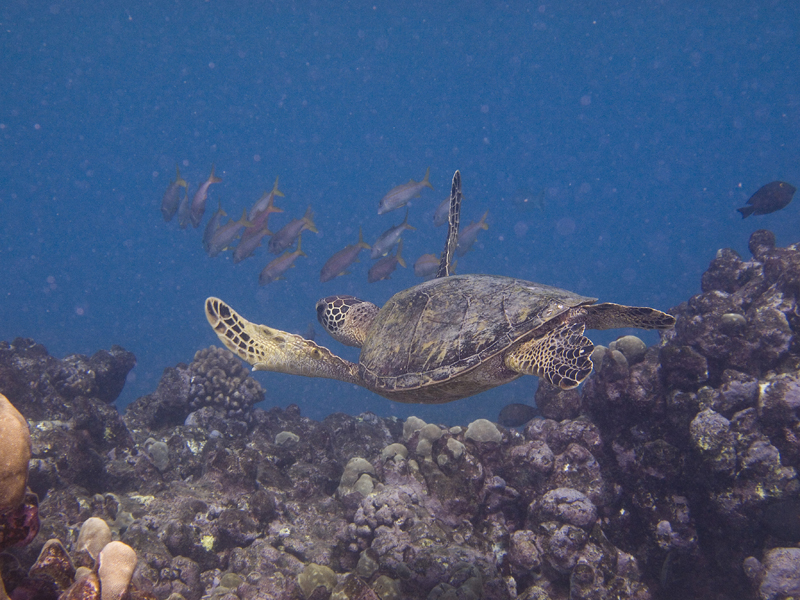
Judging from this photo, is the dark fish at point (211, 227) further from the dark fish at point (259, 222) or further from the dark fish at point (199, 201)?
the dark fish at point (259, 222)

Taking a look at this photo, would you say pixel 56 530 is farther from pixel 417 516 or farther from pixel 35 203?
pixel 35 203

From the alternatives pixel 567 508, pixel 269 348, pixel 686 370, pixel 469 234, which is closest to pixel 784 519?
pixel 686 370

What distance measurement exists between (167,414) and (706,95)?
329ft

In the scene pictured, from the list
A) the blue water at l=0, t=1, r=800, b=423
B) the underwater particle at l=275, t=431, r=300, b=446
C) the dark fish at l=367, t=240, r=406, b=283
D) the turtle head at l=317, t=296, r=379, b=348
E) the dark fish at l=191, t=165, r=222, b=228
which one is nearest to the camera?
the turtle head at l=317, t=296, r=379, b=348

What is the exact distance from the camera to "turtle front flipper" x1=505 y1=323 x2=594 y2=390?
9.43ft

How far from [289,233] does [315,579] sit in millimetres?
8753

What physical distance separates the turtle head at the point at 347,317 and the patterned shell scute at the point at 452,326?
0.72 metres

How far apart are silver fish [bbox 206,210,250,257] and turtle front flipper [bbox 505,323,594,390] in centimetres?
931

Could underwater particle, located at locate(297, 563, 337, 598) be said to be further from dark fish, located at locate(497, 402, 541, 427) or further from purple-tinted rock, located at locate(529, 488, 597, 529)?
dark fish, located at locate(497, 402, 541, 427)

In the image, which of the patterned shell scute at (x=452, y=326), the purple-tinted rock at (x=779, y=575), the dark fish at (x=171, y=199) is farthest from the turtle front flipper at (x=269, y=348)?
the dark fish at (x=171, y=199)

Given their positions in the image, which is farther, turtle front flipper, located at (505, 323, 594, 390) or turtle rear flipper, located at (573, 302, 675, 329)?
turtle rear flipper, located at (573, 302, 675, 329)

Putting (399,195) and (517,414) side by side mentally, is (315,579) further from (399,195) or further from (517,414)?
(399,195)

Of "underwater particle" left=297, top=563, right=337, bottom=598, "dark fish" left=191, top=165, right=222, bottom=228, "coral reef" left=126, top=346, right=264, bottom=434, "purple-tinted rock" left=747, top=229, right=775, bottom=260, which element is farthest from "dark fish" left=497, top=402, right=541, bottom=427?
"dark fish" left=191, top=165, right=222, bottom=228

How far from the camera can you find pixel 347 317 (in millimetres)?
5199
